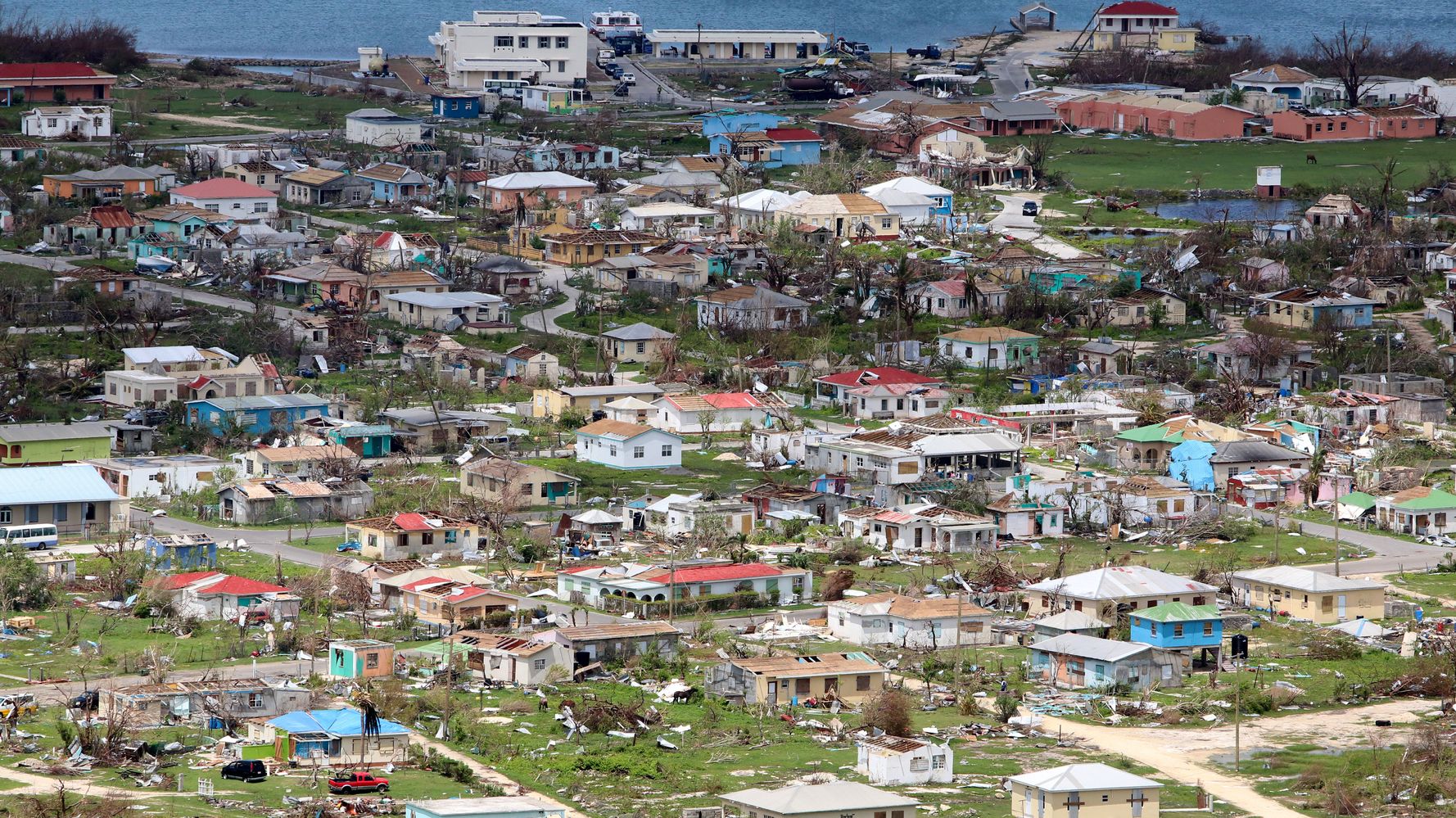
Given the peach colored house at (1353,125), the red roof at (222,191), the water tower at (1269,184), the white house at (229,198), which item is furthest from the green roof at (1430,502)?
the peach colored house at (1353,125)

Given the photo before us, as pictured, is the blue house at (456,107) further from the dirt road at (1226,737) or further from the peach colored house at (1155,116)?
the dirt road at (1226,737)

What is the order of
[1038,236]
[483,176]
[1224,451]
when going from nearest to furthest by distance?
[1224,451]
[1038,236]
[483,176]

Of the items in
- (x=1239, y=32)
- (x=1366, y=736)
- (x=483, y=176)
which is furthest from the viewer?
(x=1239, y=32)

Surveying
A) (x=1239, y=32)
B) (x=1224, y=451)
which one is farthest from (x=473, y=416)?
(x=1239, y=32)

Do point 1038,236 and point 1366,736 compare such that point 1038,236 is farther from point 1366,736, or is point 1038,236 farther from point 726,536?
point 1366,736

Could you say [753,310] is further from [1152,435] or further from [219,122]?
[219,122]

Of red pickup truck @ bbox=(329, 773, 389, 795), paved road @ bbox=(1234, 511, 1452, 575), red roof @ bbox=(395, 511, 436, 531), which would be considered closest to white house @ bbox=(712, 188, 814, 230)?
paved road @ bbox=(1234, 511, 1452, 575)

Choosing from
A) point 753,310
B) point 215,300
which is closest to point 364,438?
point 753,310
